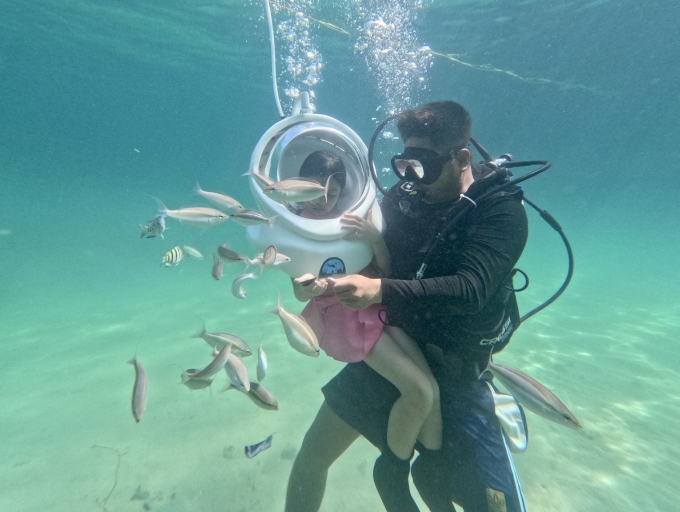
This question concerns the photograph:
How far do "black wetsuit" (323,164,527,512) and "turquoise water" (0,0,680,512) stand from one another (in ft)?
5.30

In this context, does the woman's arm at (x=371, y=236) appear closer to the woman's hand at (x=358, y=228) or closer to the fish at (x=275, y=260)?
the woman's hand at (x=358, y=228)

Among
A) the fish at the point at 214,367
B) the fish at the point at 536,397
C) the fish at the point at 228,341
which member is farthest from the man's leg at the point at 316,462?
the fish at the point at 536,397

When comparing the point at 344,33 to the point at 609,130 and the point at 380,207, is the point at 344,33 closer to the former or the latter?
the point at 380,207

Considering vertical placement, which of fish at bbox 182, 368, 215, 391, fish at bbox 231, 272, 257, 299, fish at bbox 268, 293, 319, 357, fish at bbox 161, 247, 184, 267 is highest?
fish at bbox 268, 293, 319, 357

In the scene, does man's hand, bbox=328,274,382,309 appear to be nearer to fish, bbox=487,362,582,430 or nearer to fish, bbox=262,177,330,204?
fish, bbox=262,177,330,204

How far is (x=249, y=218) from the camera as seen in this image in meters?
2.38

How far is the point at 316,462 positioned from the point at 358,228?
8.04ft

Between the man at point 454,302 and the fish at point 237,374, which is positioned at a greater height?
the man at point 454,302

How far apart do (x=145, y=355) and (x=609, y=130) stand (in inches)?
1182

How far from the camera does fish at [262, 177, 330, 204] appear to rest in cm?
227

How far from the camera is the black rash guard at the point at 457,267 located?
1.90 metres

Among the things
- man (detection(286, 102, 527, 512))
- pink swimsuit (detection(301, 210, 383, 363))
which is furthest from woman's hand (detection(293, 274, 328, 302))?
pink swimsuit (detection(301, 210, 383, 363))

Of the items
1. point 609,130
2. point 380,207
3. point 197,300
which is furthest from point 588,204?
point 380,207

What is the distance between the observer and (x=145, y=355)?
8148 millimetres
